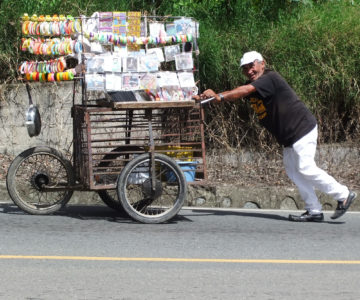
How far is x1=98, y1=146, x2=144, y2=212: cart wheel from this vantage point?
27.9ft

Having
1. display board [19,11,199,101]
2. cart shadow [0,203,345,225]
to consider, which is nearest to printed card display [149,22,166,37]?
display board [19,11,199,101]

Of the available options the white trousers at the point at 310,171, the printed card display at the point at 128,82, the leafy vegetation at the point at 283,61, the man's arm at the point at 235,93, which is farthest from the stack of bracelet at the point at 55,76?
the leafy vegetation at the point at 283,61

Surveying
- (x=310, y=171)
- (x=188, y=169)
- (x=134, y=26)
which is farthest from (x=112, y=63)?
(x=310, y=171)

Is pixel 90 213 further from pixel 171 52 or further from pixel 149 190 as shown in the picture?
pixel 171 52

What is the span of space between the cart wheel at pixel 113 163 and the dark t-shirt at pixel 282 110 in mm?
1340

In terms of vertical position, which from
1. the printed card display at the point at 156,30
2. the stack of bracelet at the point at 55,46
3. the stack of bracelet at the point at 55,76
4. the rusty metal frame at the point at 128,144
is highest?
the printed card display at the point at 156,30

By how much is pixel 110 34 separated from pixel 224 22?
5168 millimetres

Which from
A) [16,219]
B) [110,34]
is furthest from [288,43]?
[16,219]

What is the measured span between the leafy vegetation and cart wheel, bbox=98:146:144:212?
3.04m

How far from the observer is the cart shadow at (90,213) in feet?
28.4

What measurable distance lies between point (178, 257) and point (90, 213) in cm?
252

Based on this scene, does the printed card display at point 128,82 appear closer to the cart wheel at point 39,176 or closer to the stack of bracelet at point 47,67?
the stack of bracelet at point 47,67

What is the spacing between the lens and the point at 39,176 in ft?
28.6

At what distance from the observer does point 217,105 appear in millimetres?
12148
